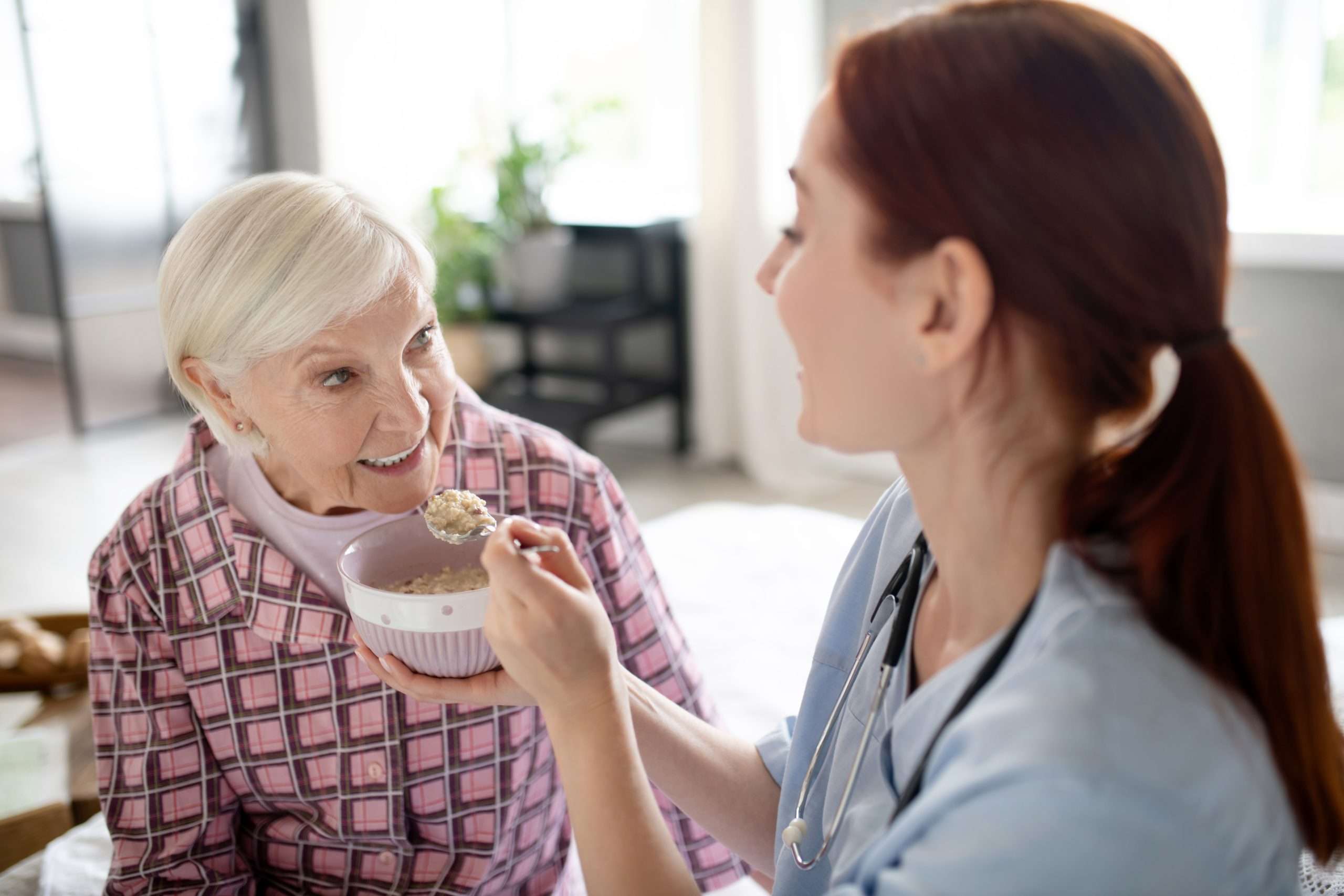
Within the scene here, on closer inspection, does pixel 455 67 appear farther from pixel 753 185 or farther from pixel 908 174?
pixel 908 174

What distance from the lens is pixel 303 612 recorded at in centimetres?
120

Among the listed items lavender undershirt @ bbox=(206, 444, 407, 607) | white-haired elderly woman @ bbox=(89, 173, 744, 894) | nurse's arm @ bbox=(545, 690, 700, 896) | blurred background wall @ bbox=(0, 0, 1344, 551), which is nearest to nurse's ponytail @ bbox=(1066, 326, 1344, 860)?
nurse's arm @ bbox=(545, 690, 700, 896)

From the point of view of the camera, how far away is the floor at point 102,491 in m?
3.57

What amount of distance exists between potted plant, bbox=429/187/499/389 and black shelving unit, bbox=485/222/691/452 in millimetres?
115

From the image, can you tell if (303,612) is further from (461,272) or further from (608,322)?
(461,272)

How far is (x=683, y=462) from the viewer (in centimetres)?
481

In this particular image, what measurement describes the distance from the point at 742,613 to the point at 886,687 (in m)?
1.08

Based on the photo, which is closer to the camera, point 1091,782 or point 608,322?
point 1091,782

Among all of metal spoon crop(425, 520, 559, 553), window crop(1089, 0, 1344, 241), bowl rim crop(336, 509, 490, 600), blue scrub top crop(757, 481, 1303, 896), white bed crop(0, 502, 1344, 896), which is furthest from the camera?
window crop(1089, 0, 1344, 241)

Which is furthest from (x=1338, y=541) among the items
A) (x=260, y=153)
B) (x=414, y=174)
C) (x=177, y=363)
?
(x=260, y=153)

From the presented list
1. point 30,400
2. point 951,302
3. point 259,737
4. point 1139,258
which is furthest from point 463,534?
point 30,400

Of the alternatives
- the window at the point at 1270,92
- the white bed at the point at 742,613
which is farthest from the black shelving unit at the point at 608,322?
the white bed at the point at 742,613

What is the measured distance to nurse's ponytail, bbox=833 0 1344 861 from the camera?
2.21 feet

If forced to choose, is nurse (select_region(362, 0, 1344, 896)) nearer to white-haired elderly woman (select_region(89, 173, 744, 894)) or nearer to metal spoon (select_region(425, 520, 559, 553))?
metal spoon (select_region(425, 520, 559, 553))
